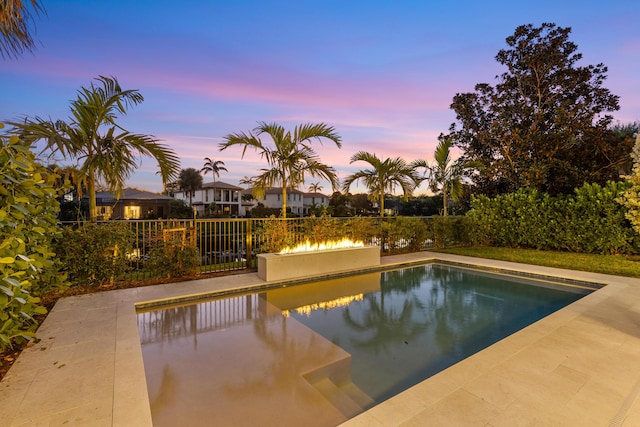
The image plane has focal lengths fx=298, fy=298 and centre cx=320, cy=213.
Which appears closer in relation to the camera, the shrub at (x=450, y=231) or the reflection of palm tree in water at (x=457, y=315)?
the reflection of palm tree in water at (x=457, y=315)

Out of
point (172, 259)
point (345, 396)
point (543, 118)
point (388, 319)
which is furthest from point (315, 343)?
point (543, 118)

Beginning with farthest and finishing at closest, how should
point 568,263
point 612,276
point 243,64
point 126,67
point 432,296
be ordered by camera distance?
point 243,64 → point 126,67 → point 568,263 → point 612,276 → point 432,296

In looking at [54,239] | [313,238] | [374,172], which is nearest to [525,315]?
[313,238]

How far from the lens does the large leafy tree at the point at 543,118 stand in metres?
11.4

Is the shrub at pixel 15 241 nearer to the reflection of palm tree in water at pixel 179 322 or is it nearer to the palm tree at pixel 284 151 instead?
the reflection of palm tree in water at pixel 179 322

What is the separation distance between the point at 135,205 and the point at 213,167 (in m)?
22.5

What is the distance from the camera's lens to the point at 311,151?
25.9 ft

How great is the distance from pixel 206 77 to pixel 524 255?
11.5 metres

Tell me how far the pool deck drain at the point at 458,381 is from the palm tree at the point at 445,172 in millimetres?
7951

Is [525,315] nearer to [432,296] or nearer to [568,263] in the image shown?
[432,296]

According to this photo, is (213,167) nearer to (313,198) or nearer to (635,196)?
(313,198)

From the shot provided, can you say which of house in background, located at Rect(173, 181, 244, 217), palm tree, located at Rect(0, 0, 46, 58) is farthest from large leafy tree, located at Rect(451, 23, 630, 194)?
house in background, located at Rect(173, 181, 244, 217)

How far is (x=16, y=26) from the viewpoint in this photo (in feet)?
8.51

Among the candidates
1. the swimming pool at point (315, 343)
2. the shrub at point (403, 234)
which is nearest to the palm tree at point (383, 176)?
the shrub at point (403, 234)
